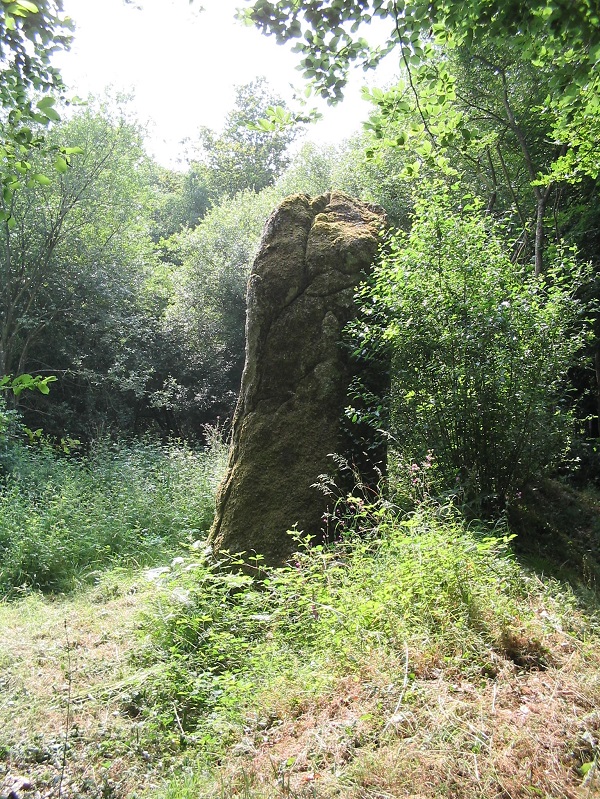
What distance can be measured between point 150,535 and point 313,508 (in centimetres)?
287

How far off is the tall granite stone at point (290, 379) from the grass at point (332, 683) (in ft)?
1.82

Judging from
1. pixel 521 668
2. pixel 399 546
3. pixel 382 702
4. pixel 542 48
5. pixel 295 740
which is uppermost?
pixel 542 48

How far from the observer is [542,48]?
409 centimetres

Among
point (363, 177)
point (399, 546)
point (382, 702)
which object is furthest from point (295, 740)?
point (363, 177)

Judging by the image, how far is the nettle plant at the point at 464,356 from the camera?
5.29m

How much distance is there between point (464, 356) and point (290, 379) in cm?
165

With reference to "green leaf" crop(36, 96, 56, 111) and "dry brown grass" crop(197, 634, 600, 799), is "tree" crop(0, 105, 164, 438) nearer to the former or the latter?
"green leaf" crop(36, 96, 56, 111)

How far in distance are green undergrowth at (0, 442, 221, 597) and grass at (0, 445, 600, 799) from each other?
1.39m

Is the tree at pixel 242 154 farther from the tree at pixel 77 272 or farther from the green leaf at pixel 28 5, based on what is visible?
the green leaf at pixel 28 5

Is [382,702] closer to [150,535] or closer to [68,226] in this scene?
[150,535]

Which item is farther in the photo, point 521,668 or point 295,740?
point 521,668

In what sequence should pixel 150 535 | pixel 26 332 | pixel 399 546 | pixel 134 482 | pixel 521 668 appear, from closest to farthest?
1. pixel 521 668
2. pixel 399 546
3. pixel 150 535
4. pixel 134 482
5. pixel 26 332

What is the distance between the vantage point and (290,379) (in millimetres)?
5805

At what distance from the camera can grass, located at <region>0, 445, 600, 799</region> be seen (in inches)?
99.1
